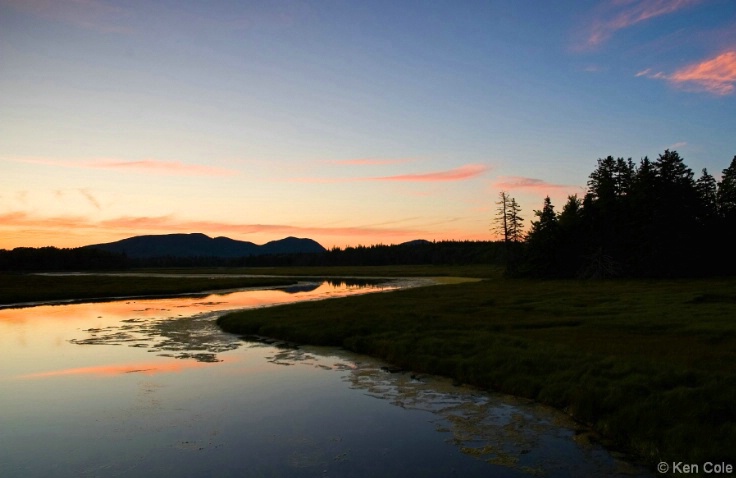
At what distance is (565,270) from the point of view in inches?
3273

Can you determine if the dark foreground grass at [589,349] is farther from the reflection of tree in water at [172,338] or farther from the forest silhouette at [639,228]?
the forest silhouette at [639,228]

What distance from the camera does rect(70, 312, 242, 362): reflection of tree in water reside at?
28.2 meters

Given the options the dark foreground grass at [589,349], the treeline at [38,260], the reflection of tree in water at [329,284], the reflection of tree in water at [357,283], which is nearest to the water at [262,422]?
the dark foreground grass at [589,349]

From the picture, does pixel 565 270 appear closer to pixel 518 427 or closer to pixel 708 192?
pixel 708 192

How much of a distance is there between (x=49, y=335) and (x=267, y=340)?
52.8 ft

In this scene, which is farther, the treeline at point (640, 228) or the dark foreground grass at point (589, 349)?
the treeline at point (640, 228)

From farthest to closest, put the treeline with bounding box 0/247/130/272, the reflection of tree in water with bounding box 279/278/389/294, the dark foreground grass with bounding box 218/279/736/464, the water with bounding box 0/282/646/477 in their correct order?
the treeline with bounding box 0/247/130/272, the reflection of tree in water with bounding box 279/278/389/294, the dark foreground grass with bounding box 218/279/736/464, the water with bounding box 0/282/646/477

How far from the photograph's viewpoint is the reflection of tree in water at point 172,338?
2823 centimetres

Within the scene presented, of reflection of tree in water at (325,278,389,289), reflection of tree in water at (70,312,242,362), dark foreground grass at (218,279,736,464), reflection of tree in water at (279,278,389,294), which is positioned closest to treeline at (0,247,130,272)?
reflection of tree in water at (279,278,389,294)

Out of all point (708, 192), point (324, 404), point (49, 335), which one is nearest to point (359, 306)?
point (49, 335)

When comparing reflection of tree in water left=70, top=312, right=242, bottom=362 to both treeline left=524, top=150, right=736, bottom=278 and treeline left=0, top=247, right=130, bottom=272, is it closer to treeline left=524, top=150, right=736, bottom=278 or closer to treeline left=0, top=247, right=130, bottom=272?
treeline left=524, top=150, right=736, bottom=278

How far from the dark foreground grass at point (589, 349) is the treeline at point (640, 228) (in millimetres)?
31846

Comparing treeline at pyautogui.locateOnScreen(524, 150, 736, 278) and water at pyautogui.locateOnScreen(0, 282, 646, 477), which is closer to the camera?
water at pyautogui.locateOnScreen(0, 282, 646, 477)

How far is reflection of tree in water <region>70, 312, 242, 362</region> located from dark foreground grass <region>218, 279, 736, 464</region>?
2678 millimetres
